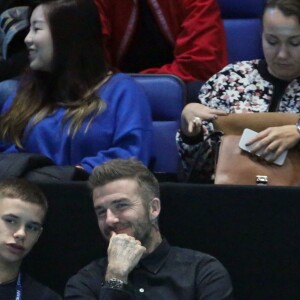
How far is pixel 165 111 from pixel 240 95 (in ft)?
0.94

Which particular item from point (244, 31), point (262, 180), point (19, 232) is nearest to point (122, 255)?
point (19, 232)

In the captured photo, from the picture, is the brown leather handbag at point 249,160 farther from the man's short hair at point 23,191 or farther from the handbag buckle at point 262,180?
the man's short hair at point 23,191

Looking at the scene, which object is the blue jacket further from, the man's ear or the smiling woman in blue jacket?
the man's ear

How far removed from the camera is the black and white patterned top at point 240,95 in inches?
132

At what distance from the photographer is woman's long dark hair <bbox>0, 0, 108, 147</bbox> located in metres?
3.48

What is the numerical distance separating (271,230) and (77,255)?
544 mm

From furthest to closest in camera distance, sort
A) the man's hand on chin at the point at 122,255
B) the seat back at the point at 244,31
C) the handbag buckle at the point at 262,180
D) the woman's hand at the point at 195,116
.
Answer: the seat back at the point at 244,31 < the woman's hand at the point at 195,116 < the handbag buckle at the point at 262,180 < the man's hand on chin at the point at 122,255

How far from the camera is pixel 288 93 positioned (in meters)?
3.38

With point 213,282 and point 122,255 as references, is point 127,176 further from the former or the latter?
point 213,282

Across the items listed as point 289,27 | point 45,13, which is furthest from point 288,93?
point 45,13

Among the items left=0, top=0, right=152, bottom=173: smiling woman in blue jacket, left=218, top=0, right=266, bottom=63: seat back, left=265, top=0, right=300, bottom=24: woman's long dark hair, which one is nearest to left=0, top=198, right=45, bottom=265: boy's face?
left=0, top=0, right=152, bottom=173: smiling woman in blue jacket

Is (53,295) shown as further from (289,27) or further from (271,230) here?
(289,27)

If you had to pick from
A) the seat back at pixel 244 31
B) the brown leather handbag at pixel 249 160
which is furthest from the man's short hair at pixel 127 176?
the seat back at pixel 244 31

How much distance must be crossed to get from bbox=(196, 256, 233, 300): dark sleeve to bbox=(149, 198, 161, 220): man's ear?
0.17 meters
